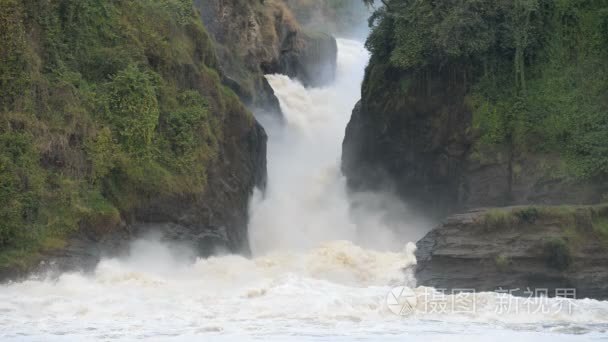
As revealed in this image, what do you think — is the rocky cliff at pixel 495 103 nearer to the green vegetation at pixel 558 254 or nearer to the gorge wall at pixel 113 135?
the green vegetation at pixel 558 254

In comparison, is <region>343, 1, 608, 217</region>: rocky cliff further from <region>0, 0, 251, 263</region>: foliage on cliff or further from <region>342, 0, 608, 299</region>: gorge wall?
<region>0, 0, 251, 263</region>: foliage on cliff

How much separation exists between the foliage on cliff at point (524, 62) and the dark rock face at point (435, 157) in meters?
0.54

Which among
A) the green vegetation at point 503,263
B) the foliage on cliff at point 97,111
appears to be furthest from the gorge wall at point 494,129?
the foliage on cliff at point 97,111

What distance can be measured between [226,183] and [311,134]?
46.8ft

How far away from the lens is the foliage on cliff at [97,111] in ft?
67.9

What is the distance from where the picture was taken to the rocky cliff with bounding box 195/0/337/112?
37781 mm

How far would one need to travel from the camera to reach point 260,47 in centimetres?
4234

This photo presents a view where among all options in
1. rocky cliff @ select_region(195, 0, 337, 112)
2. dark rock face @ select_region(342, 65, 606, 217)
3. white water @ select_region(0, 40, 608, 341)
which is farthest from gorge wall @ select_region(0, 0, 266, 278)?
dark rock face @ select_region(342, 65, 606, 217)

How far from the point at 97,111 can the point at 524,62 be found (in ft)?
45.7

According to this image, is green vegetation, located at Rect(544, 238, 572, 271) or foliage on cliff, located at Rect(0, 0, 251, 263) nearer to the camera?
foliage on cliff, located at Rect(0, 0, 251, 263)

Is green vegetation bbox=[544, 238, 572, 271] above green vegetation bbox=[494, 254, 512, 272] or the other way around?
above

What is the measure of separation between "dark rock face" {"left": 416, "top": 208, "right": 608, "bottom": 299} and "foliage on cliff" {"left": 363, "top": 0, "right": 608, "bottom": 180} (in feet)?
15.7

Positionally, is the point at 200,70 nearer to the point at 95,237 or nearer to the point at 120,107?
the point at 120,107

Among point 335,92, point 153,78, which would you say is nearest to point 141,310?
point 153,78
